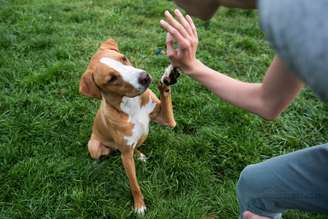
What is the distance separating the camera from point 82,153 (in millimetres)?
3754

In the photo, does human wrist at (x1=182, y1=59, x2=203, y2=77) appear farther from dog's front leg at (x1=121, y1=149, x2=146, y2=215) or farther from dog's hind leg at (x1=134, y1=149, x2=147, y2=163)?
dog's hind leg at (x1=134, y1=149, x2=147, y2=163)

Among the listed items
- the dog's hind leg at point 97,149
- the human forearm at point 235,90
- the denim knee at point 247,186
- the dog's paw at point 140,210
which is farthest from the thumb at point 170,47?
the dog's hind leg at point 97,149

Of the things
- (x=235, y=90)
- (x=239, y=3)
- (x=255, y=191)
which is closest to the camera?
(x=239, y=3)

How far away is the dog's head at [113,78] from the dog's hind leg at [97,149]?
568 millimetres

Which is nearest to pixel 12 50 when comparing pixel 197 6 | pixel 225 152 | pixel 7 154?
pixel 7 154

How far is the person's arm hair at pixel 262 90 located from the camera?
156 cm

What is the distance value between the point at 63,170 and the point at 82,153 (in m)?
0.26

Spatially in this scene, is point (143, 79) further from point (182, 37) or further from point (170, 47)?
point (182, 37)

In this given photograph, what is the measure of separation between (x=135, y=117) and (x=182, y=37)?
1.36 m

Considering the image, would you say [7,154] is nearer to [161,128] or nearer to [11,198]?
[11,198]

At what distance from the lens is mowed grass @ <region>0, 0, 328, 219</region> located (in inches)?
129

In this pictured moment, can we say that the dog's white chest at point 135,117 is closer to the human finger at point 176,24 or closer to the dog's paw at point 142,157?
the dog's paw at point 142,157

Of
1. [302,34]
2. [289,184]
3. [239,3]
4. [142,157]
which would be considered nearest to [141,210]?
[142,157]

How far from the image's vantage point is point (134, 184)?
10.3 ft
